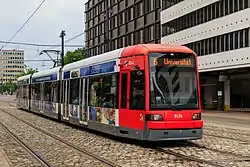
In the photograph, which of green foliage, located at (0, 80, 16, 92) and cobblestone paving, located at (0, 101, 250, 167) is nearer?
cobblestone paving, located at (0, 101, 250, 167)

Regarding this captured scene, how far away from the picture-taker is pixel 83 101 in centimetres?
1864

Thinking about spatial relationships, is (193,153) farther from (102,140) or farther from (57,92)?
(57,92)

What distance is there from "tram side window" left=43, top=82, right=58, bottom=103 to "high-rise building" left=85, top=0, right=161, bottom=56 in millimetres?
17710

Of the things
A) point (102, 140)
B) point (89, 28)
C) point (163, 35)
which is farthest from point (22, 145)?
point (89, 28)

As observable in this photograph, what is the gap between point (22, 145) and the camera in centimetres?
1406

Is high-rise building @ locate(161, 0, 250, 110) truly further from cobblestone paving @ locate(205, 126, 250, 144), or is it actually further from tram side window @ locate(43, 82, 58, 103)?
cobblestone paving @ locate(205, 126, 250, 144)

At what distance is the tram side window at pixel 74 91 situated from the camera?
19.8m

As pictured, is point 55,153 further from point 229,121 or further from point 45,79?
point 229,121

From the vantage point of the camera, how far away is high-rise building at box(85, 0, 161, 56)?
57344 millimetres

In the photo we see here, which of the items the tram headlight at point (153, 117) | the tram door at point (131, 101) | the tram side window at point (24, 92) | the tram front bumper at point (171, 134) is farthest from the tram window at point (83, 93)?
the tram side window at point (24, 92)

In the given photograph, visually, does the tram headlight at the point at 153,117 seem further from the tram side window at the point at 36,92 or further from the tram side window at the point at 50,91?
the tram side window at the point at 36,92

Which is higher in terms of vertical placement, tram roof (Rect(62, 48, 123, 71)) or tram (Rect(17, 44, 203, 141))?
tram roof (Rect(62, 48, 123, 71))

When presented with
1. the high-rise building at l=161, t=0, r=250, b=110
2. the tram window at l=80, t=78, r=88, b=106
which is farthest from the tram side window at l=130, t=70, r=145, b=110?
the high-rise building at l=161, t=0, r=250, b=110

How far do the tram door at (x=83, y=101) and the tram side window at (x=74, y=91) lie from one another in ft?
2.14
